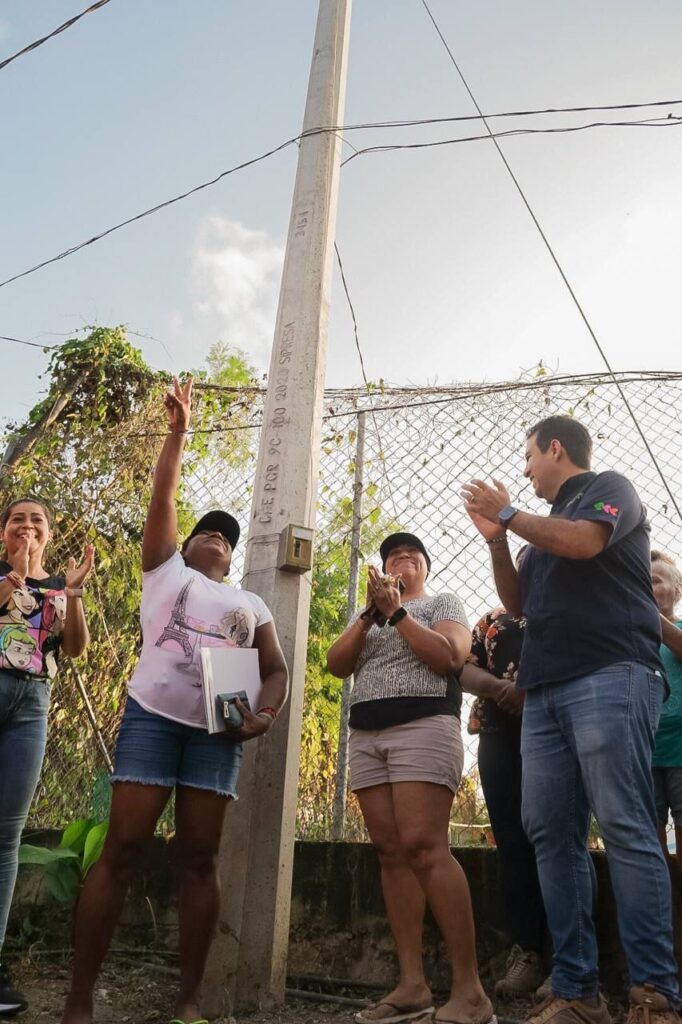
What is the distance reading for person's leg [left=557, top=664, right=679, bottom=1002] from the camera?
202 cm

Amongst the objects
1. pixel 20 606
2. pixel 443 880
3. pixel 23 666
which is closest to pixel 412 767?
pixel 443 880

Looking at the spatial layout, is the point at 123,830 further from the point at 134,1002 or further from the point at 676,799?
the point at 676,799

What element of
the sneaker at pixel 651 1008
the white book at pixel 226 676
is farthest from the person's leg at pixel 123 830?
the sneaker at pixel 651 1008

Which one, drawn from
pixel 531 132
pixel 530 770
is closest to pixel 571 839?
pixel 530 770

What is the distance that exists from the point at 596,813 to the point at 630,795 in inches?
4.3

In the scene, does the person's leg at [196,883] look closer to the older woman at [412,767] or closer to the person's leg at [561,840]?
the older woman at [412,767]

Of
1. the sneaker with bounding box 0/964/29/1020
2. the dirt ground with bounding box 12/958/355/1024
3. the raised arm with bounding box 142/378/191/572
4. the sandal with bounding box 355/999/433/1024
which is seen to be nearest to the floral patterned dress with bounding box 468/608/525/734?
the sandal with bounding box 355/999/433/1024

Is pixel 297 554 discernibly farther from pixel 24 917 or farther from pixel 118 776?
pixel 24 917

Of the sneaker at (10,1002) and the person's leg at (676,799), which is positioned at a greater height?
the person's leg at (676,799)

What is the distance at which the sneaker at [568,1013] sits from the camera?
Answer: 6.94 ft

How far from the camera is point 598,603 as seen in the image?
2381 mm

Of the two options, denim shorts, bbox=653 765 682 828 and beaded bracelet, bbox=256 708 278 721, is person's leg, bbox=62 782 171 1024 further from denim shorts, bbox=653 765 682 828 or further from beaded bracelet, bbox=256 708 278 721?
denim shorts, bbox=653 765 682 828

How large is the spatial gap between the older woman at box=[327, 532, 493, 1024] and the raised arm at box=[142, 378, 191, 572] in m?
0.72

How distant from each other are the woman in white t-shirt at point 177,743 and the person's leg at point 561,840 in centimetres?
87
